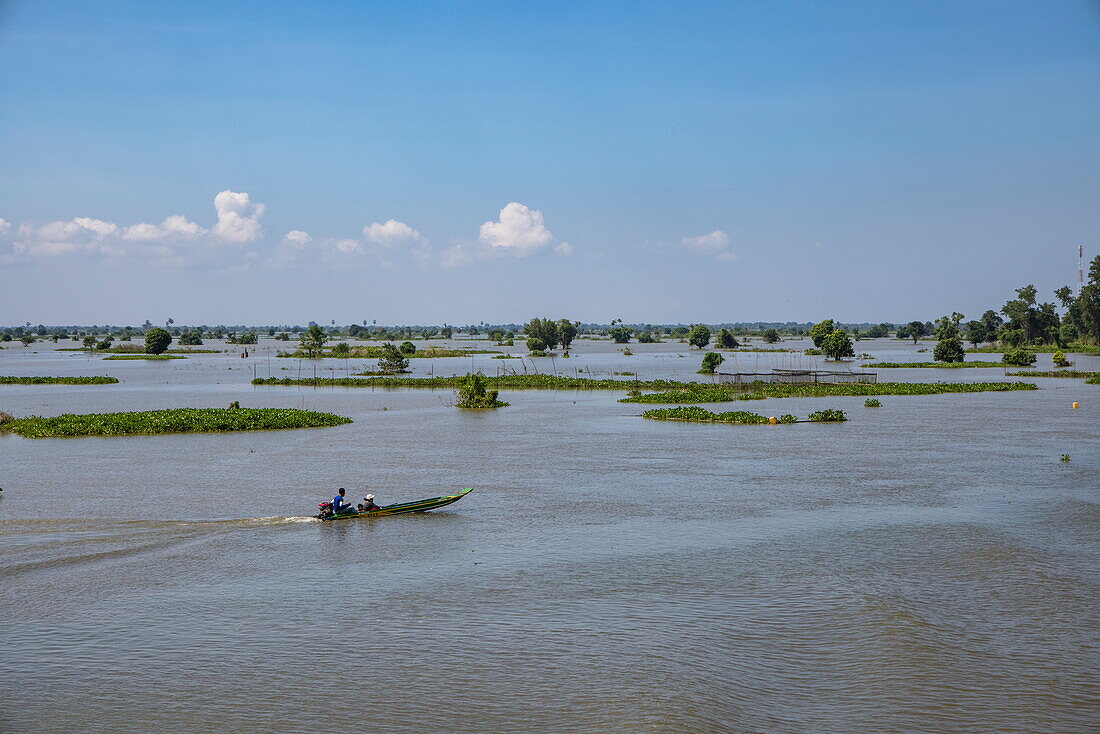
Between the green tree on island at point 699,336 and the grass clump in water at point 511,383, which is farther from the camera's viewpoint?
the green tree on island at point 699,336

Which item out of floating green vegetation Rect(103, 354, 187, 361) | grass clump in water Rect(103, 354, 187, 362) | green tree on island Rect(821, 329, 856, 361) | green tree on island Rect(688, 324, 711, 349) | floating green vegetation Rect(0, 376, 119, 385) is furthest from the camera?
green tree on island Rect(688, 324, 711, 349)

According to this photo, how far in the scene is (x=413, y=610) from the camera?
55.7ft

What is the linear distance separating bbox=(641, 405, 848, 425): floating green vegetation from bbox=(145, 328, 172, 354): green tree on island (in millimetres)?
→ 103242

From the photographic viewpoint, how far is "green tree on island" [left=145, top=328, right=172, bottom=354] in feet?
422

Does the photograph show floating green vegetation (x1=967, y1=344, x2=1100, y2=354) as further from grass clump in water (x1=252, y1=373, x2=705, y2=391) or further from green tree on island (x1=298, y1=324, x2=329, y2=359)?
green tree on island (x1=298, y1=324, x2=329, y2=359)

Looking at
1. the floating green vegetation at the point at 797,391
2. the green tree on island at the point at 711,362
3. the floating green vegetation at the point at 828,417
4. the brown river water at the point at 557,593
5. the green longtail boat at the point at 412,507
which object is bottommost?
the brown river water at the point at 557,593

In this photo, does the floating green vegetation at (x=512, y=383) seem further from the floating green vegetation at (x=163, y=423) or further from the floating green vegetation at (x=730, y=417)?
the floating green vegetation at (x=163, y=423)

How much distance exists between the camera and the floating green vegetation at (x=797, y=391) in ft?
184

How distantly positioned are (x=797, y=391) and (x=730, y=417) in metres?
16.5

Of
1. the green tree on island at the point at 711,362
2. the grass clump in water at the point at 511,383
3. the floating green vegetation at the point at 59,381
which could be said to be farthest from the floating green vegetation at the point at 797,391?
the floating green vegetation at the point at 59,381

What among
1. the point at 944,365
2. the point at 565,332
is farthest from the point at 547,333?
the point at 944,365

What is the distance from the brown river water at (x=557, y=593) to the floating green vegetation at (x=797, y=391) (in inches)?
777

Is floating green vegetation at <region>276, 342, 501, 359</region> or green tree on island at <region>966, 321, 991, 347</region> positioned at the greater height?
green tree on island at <region>966, 321, 991, 347</region>

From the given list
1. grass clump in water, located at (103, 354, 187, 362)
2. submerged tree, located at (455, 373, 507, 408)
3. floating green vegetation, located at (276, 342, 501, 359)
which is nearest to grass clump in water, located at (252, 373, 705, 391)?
submerged tree, located at (455, 373, 507, 408)
